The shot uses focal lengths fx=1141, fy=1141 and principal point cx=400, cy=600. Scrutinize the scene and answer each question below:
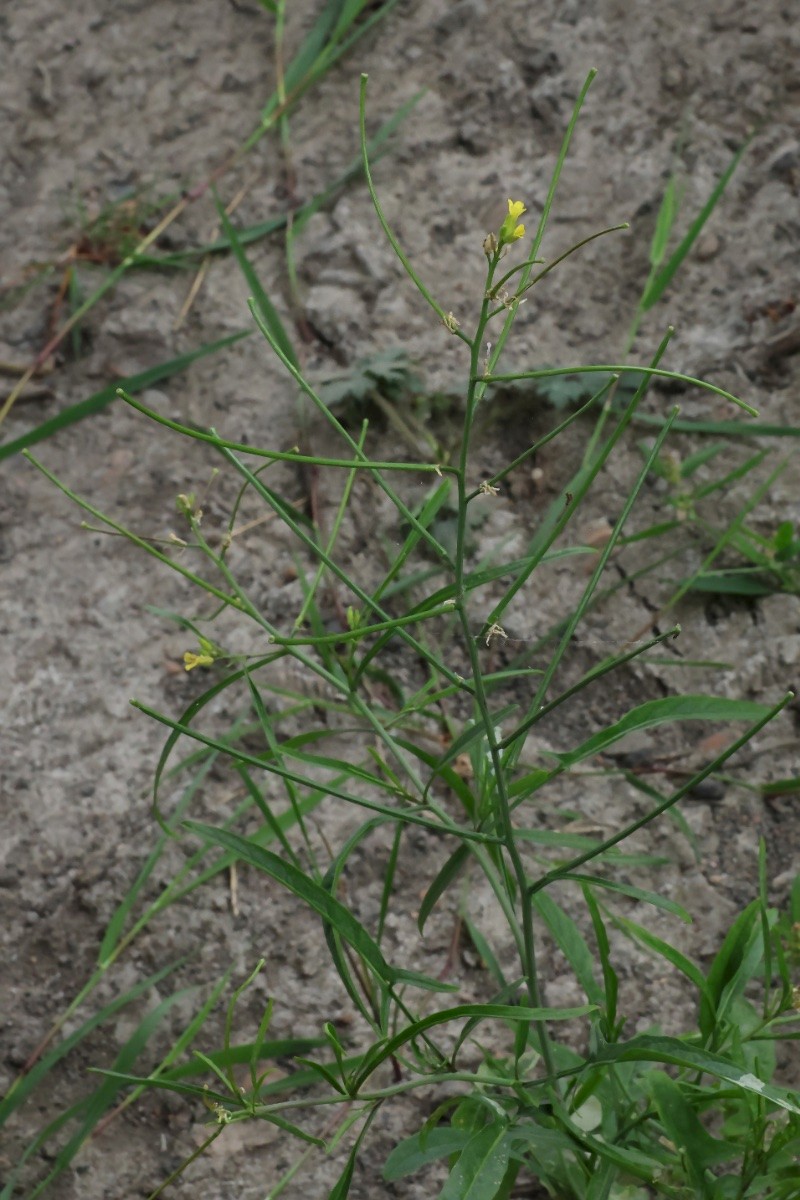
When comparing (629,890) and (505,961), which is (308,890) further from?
(505,961)

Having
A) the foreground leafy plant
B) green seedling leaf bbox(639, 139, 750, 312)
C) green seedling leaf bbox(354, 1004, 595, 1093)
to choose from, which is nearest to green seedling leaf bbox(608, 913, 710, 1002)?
the foreground leafy plant

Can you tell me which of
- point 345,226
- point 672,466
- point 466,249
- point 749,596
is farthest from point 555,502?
point 345,226

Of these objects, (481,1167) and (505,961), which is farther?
(505,961)

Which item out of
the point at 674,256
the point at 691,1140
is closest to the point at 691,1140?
the point at 691,1140

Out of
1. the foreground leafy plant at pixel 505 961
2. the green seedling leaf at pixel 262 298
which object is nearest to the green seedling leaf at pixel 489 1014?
the foreground leafy plant at pixel 505 961

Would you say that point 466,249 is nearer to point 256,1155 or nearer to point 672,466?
point 672,466

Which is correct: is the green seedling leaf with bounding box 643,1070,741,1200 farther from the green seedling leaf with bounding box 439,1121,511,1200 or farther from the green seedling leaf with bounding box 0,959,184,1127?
the green seedling leaf with bounding box 0,959,184,1127
